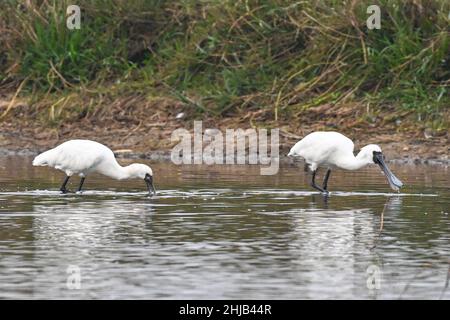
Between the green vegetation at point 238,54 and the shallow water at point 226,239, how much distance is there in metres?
3.98

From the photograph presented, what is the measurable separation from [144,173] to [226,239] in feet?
Answer: 14.8

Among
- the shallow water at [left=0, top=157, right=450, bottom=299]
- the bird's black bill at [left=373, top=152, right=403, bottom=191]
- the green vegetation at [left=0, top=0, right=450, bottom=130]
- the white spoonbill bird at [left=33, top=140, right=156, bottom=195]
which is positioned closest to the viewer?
the shallow water at [left=0, top=157, right=450, bottom=299]

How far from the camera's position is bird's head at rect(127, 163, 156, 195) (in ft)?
56.6

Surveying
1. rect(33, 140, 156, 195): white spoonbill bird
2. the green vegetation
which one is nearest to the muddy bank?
the green vegetation

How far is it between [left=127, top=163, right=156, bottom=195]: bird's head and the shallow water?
0.19 m

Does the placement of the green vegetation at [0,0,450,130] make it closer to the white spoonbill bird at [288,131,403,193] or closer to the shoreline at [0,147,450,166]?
the shoreline at [0,147,450,166]

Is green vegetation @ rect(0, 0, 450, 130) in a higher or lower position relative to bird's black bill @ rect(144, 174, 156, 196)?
higher

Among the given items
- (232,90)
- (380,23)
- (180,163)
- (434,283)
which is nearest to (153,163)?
(180,163)

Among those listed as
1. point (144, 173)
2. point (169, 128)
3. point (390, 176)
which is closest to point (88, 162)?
point (144, 173)

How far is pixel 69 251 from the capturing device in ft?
40.4

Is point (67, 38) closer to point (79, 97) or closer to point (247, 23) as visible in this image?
point (79, 97)

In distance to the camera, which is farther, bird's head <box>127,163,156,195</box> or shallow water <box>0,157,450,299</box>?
bird's head <box>127,163,156,195</box>
